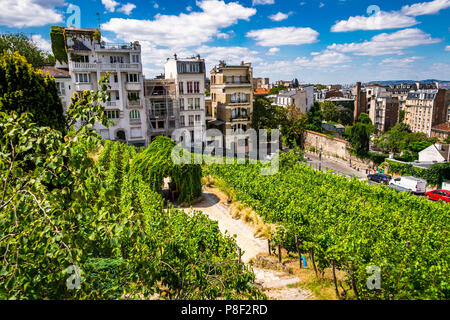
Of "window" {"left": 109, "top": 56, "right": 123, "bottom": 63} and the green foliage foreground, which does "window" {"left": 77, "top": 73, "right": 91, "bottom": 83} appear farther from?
the green foliage foreground

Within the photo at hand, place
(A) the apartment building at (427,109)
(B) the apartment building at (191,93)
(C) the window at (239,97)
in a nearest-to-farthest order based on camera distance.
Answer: (B) the apartment building at (191,93), (C) the window at (239,97), (A) the apartment building at (427,109)

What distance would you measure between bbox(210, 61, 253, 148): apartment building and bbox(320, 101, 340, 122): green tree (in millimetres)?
49304

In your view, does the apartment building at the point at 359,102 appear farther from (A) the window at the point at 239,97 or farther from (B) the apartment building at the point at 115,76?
(B) the apartment building at the point at 115,76

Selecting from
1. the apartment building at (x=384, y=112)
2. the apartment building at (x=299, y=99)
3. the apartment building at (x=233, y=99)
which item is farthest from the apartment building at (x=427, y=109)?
the apartment building at (x=233, y=99)

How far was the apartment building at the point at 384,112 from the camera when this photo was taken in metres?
96.8

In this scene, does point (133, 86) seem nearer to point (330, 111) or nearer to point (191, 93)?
point (191, 93)

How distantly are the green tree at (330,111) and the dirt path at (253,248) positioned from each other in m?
74.3

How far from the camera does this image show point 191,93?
141 feet

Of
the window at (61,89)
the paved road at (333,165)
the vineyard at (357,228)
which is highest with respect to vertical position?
the window at (61,89)

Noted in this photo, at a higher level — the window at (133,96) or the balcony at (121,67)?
the balcony at (121,67)

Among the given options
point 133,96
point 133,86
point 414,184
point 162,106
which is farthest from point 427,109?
point 133,86

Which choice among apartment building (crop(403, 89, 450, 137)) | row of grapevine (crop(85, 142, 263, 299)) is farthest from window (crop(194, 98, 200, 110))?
apartment building (crop(403, 89, 450, 137))

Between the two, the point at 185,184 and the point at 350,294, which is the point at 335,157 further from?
the point at 350,294

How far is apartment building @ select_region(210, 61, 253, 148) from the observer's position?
148 feet
